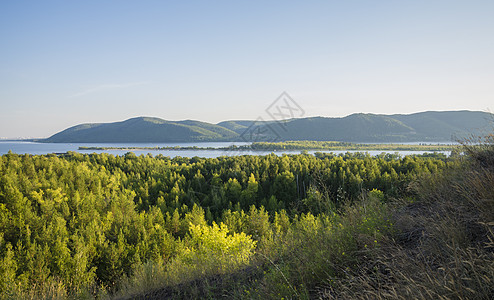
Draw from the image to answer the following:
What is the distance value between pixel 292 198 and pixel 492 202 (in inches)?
1946

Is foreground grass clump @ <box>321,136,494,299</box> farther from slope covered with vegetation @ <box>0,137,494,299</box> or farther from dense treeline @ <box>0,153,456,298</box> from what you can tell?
dense treeline @ <box>0,153,456,298</box>

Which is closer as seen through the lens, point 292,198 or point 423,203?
point 423,203

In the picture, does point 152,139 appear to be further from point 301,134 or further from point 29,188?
point 29,188

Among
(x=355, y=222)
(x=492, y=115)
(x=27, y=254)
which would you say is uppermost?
(x=492, y=115)

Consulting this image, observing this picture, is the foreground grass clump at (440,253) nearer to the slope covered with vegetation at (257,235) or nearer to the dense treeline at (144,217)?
the slope covered with vegetation at (257,235)

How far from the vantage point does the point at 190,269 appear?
6418 millimetres

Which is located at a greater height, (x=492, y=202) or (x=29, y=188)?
(x=492, y=202)

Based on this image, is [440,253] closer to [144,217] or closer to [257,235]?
[257,235]

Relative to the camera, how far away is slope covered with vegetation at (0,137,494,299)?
323 cm

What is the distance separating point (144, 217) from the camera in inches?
1232

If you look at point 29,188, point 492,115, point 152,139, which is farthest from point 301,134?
point 492,115

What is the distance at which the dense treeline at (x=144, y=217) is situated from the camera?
30.0ft

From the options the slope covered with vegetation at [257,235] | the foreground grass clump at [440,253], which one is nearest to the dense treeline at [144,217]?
the slope covered with vegetation at [257,235]

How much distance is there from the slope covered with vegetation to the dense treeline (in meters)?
0.14
